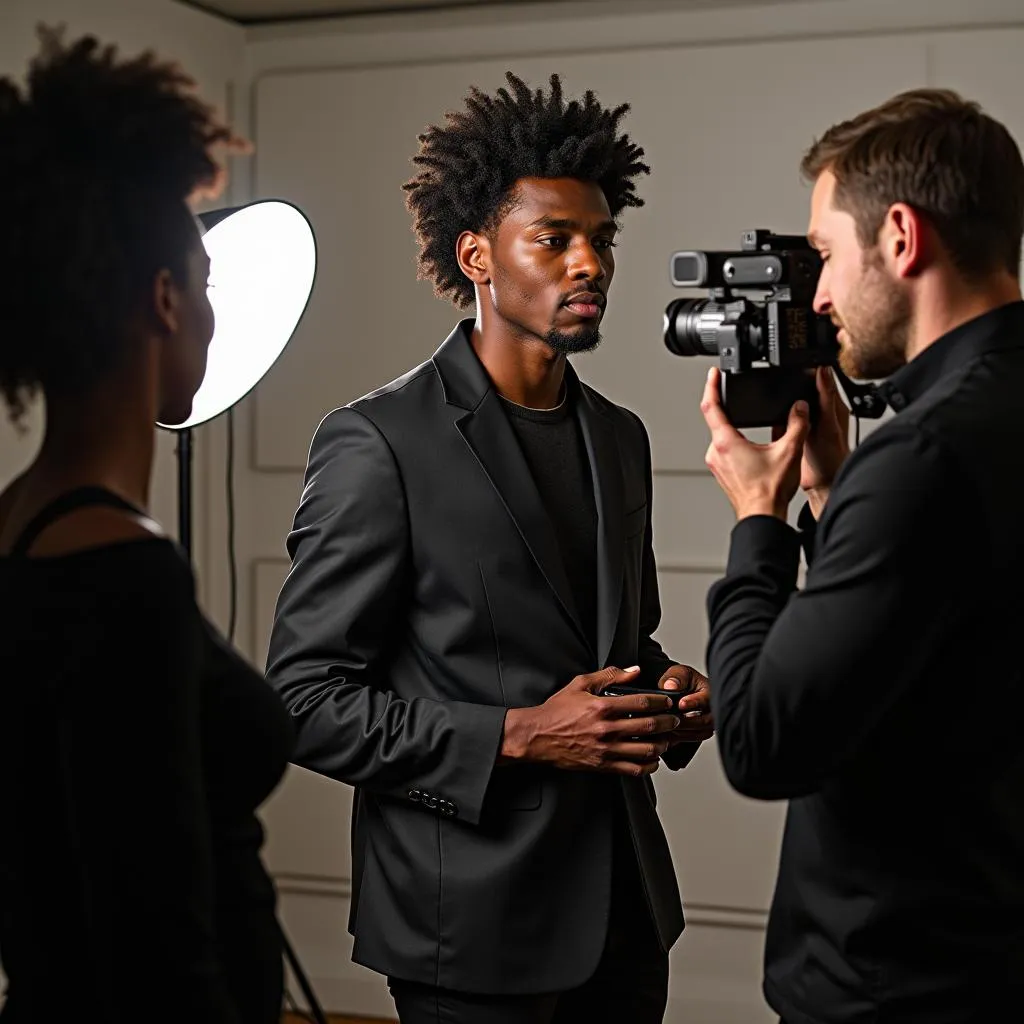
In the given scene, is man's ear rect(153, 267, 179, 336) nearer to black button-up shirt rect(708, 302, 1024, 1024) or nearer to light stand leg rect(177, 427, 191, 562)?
black button-up shirt rect(708, 302, 1024, 1024)

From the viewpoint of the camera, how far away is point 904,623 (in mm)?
1214

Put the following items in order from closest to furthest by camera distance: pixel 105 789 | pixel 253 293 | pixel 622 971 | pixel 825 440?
pixel 105 789, pixel 825 440, pixel 622 971, pixel 253 293

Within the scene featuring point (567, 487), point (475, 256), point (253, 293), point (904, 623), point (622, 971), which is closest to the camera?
point (904, 623)

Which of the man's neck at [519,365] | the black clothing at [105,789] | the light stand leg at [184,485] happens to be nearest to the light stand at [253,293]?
the light stand leg at [184,485]

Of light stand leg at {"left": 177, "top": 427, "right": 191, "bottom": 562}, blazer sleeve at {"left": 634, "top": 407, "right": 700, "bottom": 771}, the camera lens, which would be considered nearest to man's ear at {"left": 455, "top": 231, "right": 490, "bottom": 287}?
blazer sleeve at {"left": 634, "top": 407, "right": 700, "bottom": 771}

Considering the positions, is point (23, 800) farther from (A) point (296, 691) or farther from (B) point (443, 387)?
(B) point (443, 387)

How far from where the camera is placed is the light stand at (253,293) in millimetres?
2205

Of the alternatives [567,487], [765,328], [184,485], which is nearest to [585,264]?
[567,487]

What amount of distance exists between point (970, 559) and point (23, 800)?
30.0 inches

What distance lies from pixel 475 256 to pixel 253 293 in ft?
1.26

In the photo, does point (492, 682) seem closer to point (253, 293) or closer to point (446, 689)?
point (446, 689)

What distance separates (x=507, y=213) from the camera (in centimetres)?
202

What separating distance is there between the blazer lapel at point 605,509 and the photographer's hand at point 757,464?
1.35 feet

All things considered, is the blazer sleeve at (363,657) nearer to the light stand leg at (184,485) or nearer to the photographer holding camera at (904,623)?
the photographer holding camera at (904,623)
